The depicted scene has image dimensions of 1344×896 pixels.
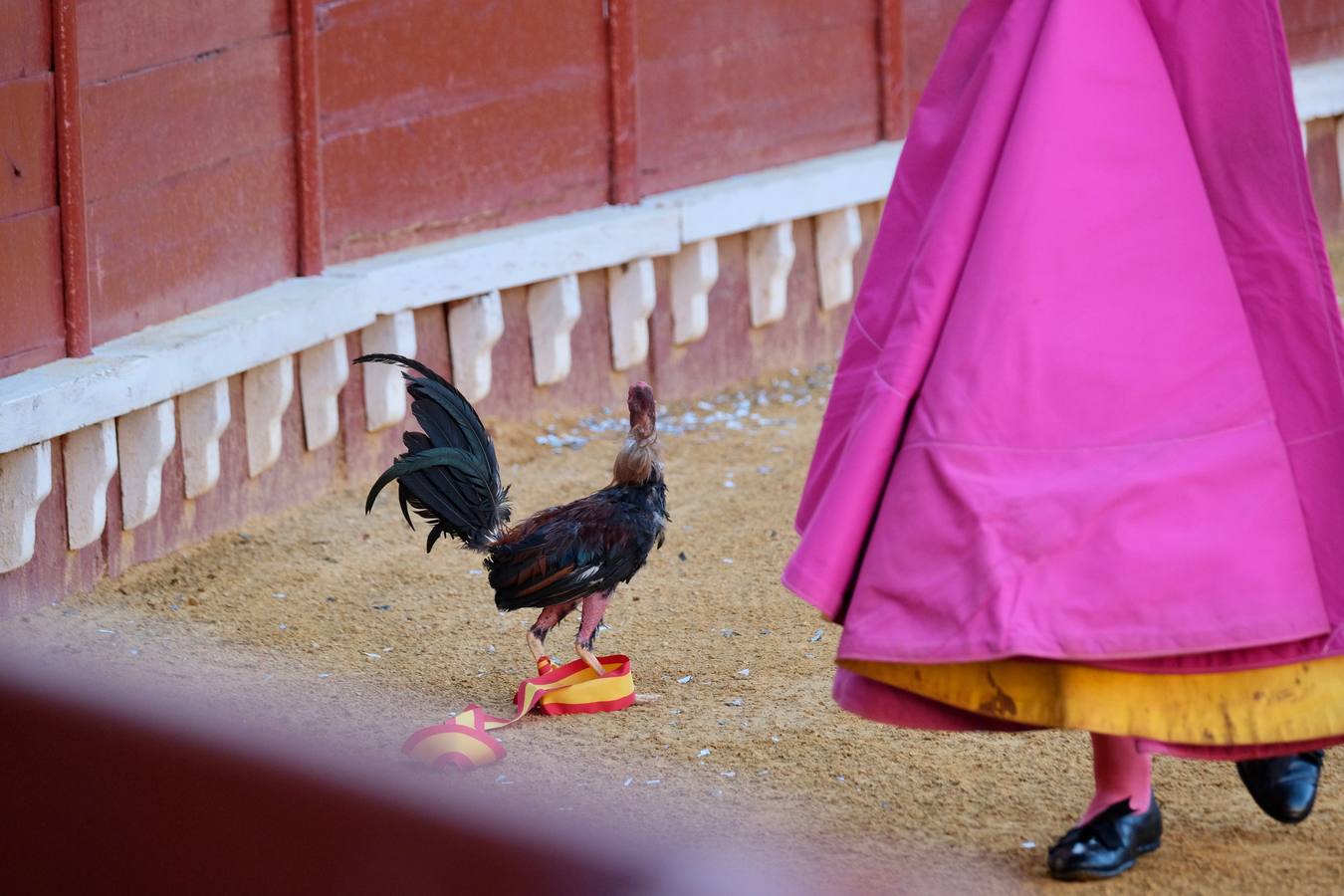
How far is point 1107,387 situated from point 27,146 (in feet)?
9.19

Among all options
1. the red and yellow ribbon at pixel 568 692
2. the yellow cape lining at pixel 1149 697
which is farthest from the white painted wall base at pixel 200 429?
the yellow cape lining at pixel 1149 697

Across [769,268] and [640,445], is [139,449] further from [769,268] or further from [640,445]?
[769,268]

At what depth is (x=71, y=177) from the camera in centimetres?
460

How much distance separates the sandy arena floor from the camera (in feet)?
10.9

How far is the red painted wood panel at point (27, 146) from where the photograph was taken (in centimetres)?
443

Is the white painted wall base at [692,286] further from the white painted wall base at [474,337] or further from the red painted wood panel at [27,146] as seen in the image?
the red painted wood panel at [27,146]

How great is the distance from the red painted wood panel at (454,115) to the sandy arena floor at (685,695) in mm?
857

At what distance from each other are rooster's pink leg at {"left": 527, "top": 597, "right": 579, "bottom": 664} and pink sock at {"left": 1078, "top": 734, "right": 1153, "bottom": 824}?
1310 mm

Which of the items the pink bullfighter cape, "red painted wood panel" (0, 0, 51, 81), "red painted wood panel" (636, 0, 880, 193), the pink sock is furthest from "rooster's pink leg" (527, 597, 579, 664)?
"red painted wood panel" (636, 0, 880, 193)

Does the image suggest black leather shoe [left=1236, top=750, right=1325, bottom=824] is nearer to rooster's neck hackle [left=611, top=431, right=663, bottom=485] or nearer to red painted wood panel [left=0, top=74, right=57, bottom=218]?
rooster's neck hackle [left=611, top=431, right=663, bottom=485]

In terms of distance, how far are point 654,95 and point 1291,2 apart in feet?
12.7

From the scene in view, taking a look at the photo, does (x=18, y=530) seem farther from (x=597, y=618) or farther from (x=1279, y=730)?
(x=1279, y=730)

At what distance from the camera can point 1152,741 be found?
9.21ft

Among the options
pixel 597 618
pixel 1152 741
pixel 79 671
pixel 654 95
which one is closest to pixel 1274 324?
pixel 1152 741
